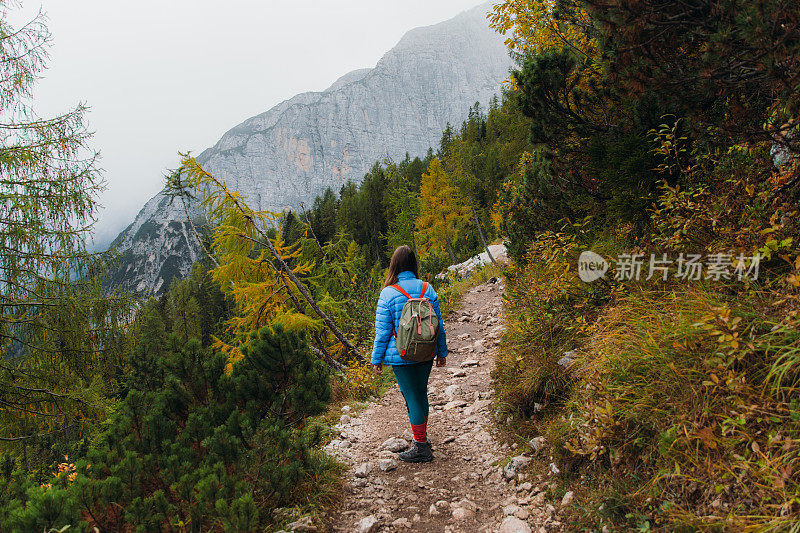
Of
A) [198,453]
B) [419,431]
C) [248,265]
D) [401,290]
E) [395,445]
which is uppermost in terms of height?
[248,265]

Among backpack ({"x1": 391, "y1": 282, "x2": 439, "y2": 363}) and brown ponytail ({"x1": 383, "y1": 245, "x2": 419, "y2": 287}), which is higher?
brown ponytail ({"x1": 383, "y1": 245, "x2": 419, "y2": 287})

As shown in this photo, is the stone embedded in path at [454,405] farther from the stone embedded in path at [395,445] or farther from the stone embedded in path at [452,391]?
Result: the stone embedded in path at [395,445]

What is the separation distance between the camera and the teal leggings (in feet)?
12.5

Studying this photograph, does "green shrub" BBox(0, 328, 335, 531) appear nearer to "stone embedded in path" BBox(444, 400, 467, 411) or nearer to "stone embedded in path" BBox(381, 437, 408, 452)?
"stone embedded in path" BBox(381, 437, 408, 452)

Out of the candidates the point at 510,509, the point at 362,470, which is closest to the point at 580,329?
the point at 510,509

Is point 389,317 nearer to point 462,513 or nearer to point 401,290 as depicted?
point 401,290

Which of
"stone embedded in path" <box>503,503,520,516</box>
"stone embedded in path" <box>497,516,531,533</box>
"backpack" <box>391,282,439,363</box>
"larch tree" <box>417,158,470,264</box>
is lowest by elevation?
"stone embedded in path" <box>503,503,520,516</box>

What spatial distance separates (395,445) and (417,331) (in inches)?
63.5

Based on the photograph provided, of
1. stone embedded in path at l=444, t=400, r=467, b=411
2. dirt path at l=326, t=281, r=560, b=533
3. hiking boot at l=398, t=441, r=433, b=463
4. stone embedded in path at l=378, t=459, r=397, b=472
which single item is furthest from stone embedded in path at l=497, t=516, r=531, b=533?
stone embedded in path at l=444, t=400, r=467, b=411

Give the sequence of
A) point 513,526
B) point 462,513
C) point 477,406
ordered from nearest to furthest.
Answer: point 513,526 → point 462,513 → point 477,406

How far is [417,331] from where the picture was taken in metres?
3.61

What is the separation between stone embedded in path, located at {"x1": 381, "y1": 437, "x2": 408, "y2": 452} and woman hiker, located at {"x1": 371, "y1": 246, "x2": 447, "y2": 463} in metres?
0.33

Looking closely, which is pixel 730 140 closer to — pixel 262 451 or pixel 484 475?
pixel 484 475

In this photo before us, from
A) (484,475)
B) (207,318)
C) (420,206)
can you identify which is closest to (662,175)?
(484,475)
